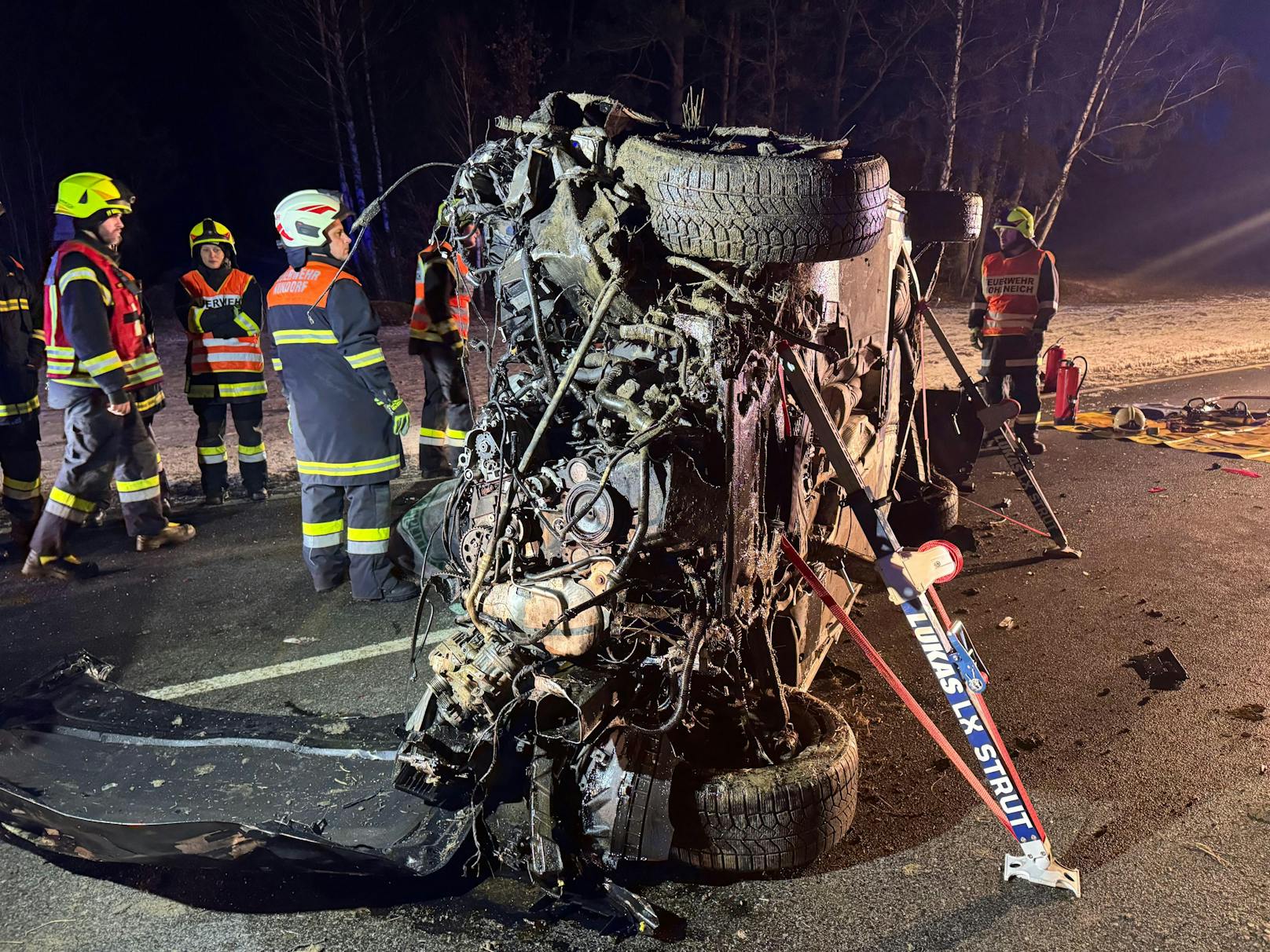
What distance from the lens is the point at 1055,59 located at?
18.0 m

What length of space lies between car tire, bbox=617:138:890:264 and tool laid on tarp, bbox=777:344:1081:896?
389 mm

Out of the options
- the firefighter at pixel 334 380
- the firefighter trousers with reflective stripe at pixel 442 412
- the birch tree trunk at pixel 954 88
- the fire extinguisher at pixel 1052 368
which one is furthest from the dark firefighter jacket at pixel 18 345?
the birch tree trunk at pixel 954 88

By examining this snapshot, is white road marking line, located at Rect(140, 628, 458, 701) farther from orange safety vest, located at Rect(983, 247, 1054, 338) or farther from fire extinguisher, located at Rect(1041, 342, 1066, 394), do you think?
fire extinguisher, located at Rect(1041, 342, 1066, 394)

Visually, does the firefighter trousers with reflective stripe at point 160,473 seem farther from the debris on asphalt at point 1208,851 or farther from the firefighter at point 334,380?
the debris on asphalt at point 1208,851

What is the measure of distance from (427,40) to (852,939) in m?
21.6

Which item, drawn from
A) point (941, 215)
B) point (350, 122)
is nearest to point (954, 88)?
point (350, 122)

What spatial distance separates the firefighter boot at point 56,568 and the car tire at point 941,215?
17.6 feet

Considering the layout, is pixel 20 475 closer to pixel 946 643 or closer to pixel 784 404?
pixel 784 404

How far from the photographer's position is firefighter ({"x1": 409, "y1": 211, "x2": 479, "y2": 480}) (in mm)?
7258

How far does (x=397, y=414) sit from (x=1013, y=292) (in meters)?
5.97

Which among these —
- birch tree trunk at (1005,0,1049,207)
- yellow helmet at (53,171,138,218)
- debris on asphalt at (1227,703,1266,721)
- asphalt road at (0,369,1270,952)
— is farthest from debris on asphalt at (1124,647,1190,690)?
birch tree trunk at (1005,0,1049,207)

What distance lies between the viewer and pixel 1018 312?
27.8ft

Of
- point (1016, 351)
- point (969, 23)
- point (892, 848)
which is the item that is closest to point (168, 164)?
point (969, 23)

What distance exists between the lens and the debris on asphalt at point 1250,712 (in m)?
4.04
